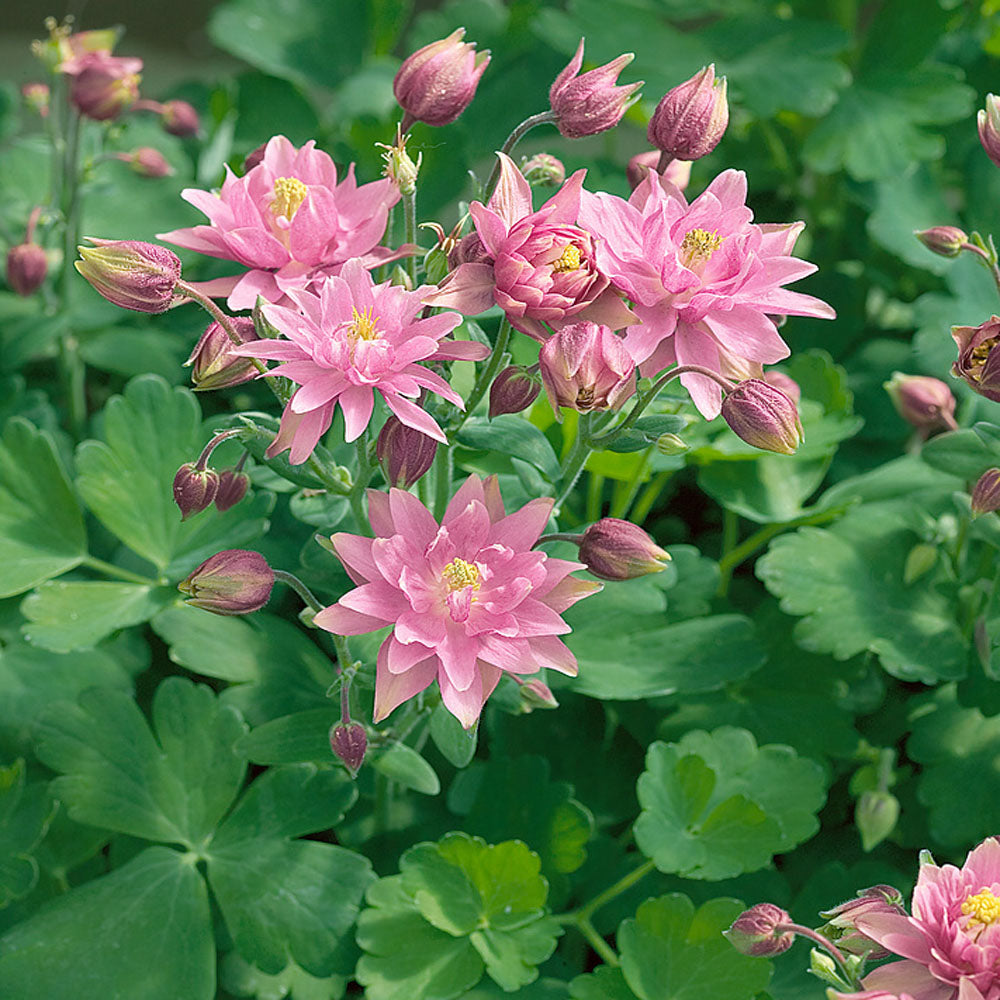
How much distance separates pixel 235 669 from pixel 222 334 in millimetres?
345

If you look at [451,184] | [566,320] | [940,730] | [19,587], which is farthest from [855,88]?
[19,587]

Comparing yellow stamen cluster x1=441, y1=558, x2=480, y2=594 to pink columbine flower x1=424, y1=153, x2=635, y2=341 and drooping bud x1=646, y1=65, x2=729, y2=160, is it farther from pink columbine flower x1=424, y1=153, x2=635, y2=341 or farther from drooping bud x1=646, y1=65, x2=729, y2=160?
drooping bud x1=646, y1=65, x2=729, y2=160

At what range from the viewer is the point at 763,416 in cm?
68

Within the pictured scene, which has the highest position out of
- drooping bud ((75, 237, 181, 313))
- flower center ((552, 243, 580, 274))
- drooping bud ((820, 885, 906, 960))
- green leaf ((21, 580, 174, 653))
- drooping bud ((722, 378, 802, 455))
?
flower center ((552, 243, 580, 274))

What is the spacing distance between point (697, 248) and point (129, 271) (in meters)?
0.32

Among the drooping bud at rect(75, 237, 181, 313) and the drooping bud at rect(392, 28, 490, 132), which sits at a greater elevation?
the drooping bud at rect(392, 28, 490, 132)

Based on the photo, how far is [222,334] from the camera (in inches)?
27.2

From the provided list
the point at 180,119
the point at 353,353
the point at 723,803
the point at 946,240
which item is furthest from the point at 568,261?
the point at 180,119

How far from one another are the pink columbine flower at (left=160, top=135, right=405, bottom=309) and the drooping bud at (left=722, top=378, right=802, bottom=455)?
0.22 meters

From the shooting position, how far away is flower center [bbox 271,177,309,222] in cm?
73

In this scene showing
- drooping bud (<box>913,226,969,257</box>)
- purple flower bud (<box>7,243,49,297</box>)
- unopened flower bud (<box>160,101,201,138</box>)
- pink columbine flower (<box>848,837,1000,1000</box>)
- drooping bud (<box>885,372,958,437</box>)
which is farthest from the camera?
unopened flower bud (<box>160,101,201,138</box>)

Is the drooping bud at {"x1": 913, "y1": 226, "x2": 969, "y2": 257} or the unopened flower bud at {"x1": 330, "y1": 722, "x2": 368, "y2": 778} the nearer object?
the unopened flower bud at {"x1": 330, "y1": 722, "x2": 368, "y2": 778}

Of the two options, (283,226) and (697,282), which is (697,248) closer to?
(697,282)

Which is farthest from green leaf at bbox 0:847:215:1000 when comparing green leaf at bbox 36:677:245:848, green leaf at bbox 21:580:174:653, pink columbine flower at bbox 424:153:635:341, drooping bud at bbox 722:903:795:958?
pink columbine flower at bbox 424:153:635:341
